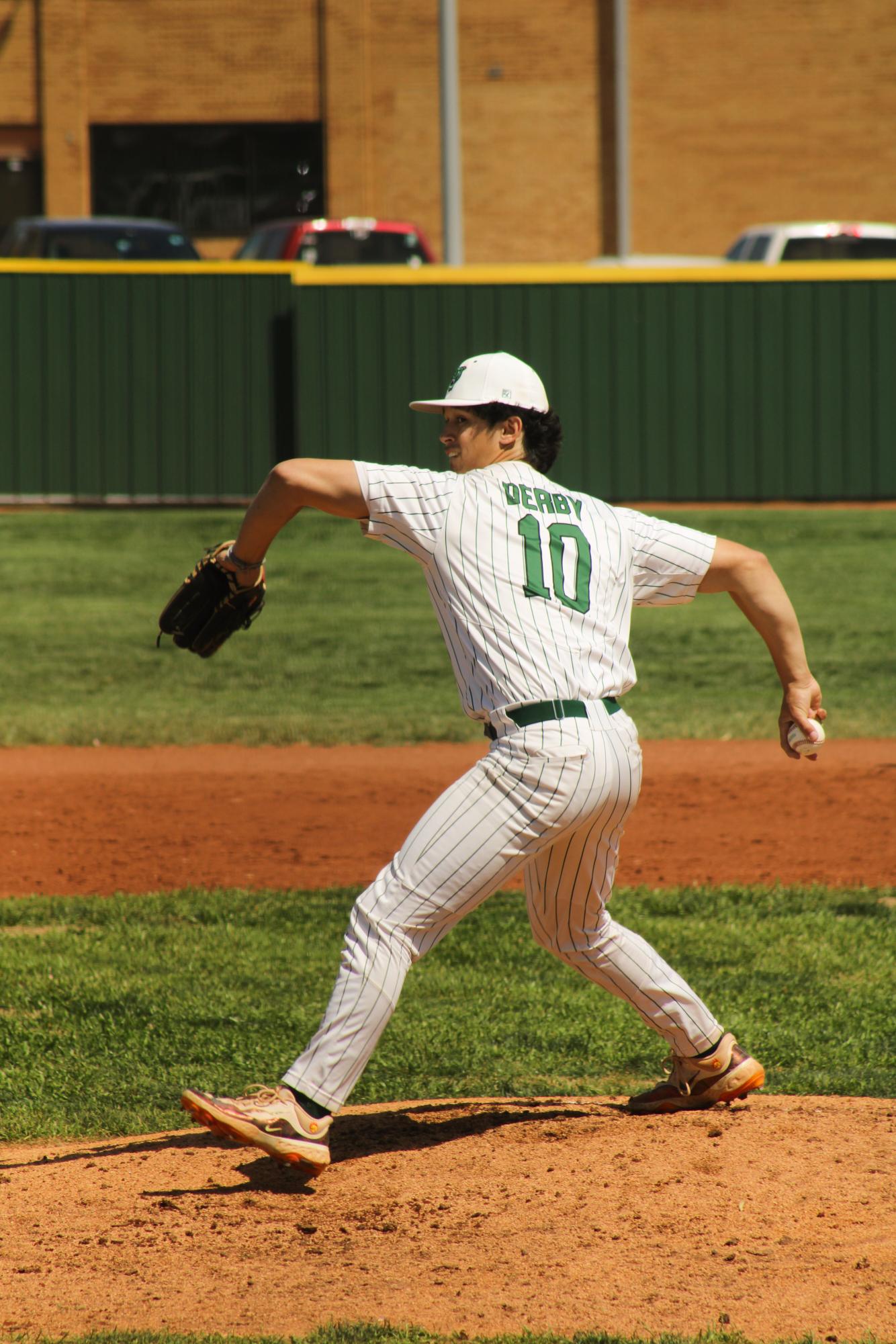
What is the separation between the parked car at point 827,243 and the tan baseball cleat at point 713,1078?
59.3ft

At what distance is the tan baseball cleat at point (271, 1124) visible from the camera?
3.70 metres

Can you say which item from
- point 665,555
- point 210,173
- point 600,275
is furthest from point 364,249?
point 665,555

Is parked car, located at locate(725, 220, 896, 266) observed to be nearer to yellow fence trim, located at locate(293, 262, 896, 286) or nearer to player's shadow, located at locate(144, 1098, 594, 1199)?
yellow fence trim, located at locate(293, 262, 896, 286)

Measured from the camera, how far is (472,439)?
13.2 ft

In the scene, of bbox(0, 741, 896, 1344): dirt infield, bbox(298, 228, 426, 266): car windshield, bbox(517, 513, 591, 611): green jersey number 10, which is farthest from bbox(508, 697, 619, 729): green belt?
bbox(298, 228, 426, 266): car windshield

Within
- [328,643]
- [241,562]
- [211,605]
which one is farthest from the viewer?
[328,643]

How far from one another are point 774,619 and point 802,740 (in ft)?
0.95

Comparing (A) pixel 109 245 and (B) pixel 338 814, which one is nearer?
(B) pixel 338 814

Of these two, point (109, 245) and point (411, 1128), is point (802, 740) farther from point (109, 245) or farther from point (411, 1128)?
point (109, 245)

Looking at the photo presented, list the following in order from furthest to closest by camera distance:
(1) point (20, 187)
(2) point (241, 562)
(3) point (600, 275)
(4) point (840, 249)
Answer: (1) point (20, 187)
(4) point (840, 249)
(3) point (600, 275)
(2) point (241, 562)

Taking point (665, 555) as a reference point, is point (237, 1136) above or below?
below

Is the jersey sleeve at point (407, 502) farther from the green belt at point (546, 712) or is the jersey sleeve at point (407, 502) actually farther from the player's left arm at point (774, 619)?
the player's left arm at point (774, 619)

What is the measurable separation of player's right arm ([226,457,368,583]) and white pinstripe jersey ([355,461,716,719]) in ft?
0.11

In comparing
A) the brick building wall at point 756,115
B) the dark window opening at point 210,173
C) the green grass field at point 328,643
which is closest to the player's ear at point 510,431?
the green grass field at point 328,643
